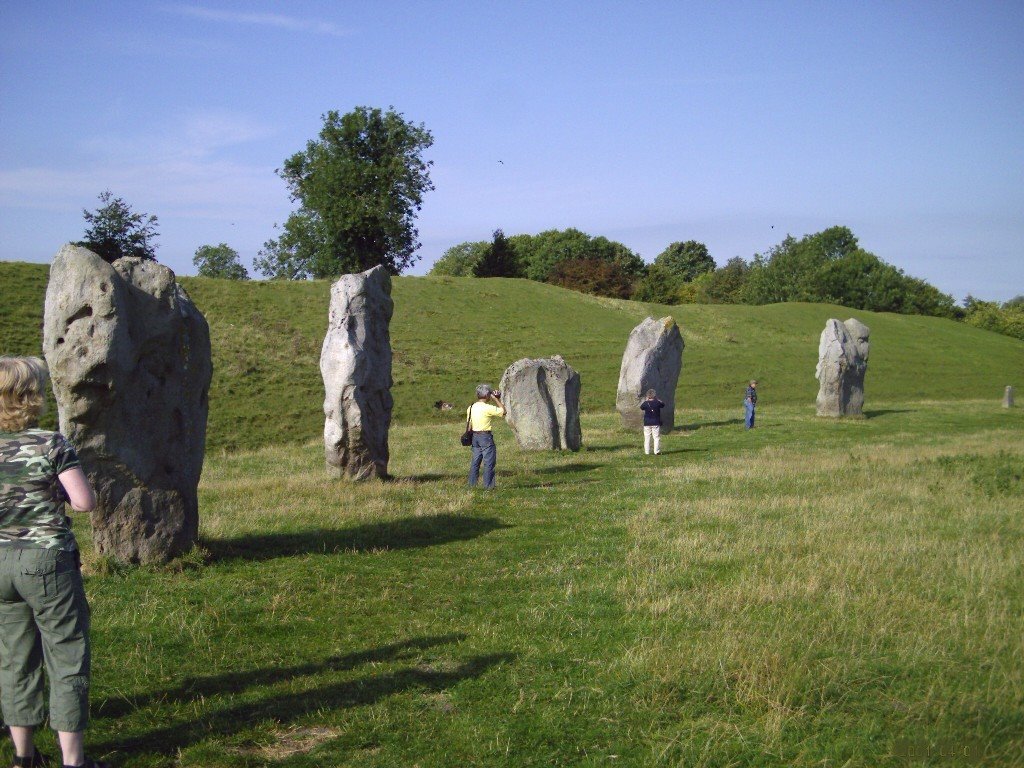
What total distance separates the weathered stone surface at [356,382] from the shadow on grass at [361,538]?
372 cm

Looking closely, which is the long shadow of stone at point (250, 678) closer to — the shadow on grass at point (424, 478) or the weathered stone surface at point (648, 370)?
the shadow on grass at point (424, 478)

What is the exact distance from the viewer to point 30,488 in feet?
17.4

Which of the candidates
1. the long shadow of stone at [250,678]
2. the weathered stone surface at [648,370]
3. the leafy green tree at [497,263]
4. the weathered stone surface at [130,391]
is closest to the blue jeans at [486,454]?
the weathered stone surface at [130,391]

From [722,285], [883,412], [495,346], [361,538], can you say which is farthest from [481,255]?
[361,538]

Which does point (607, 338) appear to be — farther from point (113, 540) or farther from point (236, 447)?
point (113, 540)

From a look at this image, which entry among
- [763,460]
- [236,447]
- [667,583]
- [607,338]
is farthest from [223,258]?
[667,583]

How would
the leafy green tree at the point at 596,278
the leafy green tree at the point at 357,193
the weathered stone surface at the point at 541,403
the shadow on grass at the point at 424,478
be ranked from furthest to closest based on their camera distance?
the leafy green tree at the point at 596,278
the leafy green tree at the point at 357,193
the weathered stone surface at the point at 541,403
the shadow on grass at the point at 424,478

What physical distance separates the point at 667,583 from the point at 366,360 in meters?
8.92

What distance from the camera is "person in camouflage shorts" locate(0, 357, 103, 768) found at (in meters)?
5.22

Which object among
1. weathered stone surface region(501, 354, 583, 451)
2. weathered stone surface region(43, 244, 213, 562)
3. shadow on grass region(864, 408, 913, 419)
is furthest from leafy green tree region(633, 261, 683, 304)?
weathered stone surface region(43, 244, 213, 562)

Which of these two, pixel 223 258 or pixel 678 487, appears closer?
pixel 678 487

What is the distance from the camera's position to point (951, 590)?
8.75 metres

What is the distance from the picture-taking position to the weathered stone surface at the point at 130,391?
30.4ft

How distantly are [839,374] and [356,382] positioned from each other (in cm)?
2250
